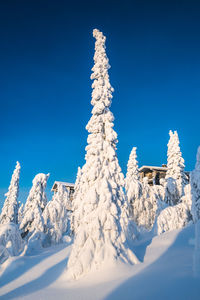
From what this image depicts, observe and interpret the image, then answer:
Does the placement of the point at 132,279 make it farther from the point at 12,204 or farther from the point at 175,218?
the point at 12,204

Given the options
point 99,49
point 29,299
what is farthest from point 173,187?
point 29,299

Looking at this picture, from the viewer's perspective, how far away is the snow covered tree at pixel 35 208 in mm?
27359

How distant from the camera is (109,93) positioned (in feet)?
45.9

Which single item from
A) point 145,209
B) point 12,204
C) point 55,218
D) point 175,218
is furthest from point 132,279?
point 12,204

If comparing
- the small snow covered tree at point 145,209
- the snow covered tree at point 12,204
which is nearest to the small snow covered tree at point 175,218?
the small snow covered tree at point 145,209

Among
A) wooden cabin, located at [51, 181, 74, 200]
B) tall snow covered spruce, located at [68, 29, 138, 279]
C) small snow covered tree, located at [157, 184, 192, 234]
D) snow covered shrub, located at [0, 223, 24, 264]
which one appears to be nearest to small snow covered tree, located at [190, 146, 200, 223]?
tall snow covered spruce, located at [68, 29, 138, 279]

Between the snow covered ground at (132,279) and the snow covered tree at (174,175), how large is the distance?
1394 cm

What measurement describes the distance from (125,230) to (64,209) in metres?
22.9

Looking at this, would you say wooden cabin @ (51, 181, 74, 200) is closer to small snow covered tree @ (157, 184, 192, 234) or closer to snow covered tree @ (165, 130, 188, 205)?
snow covered tree @ (165, 130, 188, 205)

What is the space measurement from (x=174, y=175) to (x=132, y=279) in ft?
70.9

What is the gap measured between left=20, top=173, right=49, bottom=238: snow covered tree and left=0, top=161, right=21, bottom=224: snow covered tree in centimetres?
650

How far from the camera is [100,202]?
11312mm

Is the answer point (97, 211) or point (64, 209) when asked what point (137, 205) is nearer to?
point (64, 209)

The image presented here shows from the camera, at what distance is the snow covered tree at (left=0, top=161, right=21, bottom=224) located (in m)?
34.8
